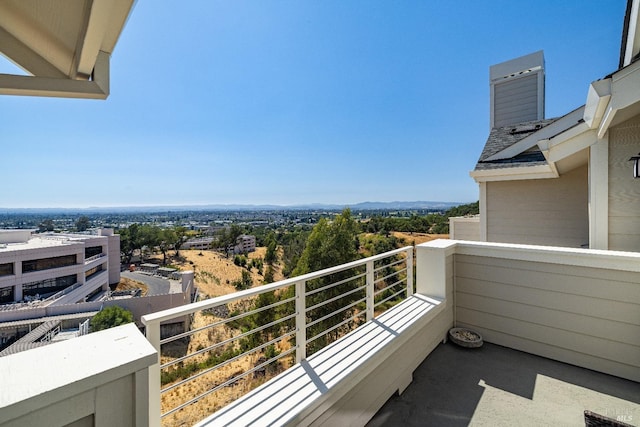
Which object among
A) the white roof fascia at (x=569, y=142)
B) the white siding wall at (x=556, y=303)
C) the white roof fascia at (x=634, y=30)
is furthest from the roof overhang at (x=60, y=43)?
the white roof fascia at (x=634, y=30)

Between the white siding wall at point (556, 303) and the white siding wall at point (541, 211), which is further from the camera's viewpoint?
the white siding wall at point (541, 211)

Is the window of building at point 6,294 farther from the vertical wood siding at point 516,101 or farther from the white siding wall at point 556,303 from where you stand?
the vertical wood siding at point 516,101

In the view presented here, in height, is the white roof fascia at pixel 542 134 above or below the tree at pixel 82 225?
above

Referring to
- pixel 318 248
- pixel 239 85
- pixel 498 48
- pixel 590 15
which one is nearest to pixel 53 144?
pixel 239 85

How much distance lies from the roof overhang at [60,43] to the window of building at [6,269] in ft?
73.6

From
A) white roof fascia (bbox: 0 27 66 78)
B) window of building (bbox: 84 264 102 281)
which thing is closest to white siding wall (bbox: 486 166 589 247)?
white roof fascia (bbox: 0 27 66 78)

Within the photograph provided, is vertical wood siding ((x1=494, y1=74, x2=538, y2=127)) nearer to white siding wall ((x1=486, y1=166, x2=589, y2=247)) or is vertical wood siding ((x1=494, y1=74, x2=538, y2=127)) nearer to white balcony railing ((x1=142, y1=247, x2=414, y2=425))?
white siding wall ((x1=486, y1=166, x2=589, y2=247))

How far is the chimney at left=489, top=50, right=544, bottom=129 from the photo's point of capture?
6074mm

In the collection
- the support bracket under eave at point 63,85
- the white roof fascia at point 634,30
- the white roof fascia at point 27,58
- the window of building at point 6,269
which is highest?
the white roof fascia at point 634,30

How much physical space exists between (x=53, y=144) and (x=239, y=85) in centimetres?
2574

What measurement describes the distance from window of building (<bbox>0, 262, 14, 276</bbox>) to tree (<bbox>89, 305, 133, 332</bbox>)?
291 inches

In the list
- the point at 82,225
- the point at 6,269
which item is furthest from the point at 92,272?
the point at 82,225

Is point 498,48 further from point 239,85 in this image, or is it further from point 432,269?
point 239,85

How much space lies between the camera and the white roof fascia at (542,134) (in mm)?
4246
